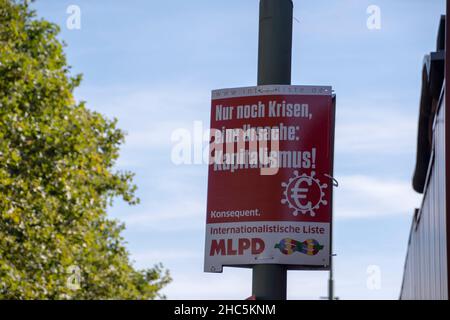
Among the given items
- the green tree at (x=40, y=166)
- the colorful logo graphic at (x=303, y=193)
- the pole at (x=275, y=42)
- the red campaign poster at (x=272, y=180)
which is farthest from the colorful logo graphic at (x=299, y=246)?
the green tree at (x=40, y=166)

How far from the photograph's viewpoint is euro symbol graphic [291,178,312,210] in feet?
22.2

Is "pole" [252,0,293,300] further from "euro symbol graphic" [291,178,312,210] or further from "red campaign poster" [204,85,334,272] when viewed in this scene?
"euro symbol graphic" [291,178,312,210]

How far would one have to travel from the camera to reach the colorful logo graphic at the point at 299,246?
6.79 m

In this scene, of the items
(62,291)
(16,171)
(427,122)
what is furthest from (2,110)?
(427,122)

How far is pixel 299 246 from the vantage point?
267 inches

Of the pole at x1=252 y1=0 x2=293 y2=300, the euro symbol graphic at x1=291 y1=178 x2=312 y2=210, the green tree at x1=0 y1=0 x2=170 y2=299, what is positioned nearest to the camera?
the euro symbol graphic at x1=291 y1=178 x2=312 y2=210

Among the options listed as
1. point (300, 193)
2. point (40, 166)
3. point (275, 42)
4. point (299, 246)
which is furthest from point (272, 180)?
point (40, 166)

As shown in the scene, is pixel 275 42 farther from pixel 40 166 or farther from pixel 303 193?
pixel 40 166

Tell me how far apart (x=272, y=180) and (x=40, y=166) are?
69.6 feet

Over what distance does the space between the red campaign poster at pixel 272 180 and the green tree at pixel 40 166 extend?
17.6 metres

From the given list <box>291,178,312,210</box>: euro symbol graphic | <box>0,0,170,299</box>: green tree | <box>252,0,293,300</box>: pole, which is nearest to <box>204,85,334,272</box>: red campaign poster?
<box>291,178,312,210</box>: euro symbol graphic

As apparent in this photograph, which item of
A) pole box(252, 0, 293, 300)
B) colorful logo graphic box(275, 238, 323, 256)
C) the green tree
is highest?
the green tree
